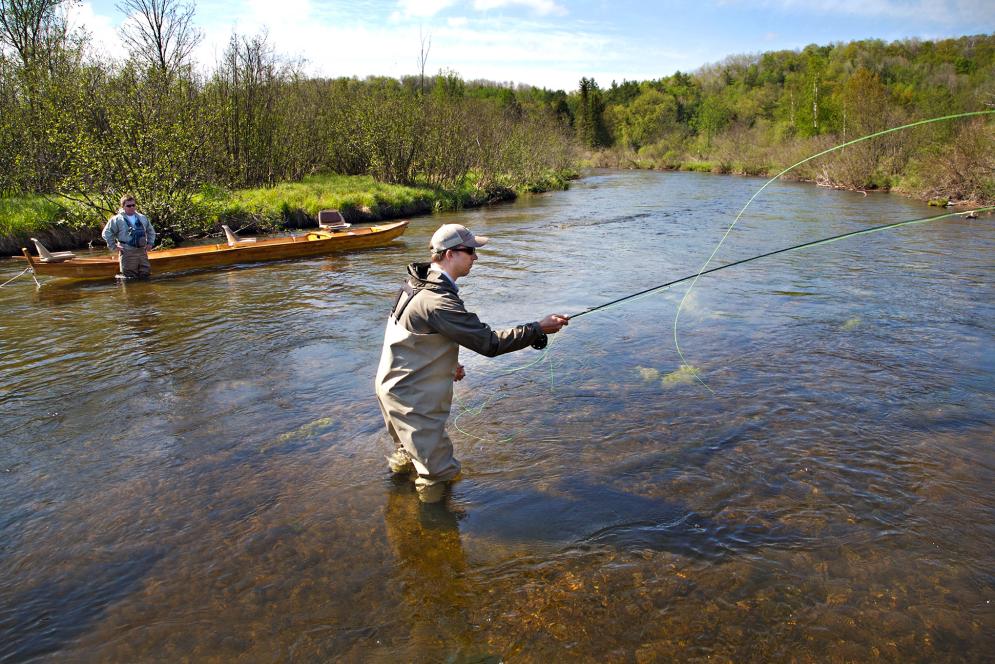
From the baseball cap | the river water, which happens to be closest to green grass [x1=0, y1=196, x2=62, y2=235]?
the river water

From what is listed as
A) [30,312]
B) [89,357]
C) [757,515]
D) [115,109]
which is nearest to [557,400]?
[757,515]

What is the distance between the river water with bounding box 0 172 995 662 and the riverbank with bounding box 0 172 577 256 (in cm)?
848

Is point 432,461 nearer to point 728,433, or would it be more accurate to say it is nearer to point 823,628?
point 823,628

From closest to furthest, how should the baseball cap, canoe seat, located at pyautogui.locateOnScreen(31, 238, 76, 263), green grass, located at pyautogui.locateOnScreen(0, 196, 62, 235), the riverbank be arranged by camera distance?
the baseball cap < canoe seat, located at pyautogui.locateOnScreen(31, 238, 76, 263) < green grass, located at pyautogui.locateOnScreen(0, 196, 62, 235) < the riverbank

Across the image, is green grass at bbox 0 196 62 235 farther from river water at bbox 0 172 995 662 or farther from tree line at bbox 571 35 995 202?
tree line at bbox 571 35 995 202

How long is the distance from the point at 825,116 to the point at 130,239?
4872cm

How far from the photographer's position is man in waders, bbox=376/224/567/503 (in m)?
4.00

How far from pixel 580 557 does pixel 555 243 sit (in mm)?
14889

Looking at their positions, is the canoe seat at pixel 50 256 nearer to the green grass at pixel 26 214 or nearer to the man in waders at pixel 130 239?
the man in waders at pixel 130 239

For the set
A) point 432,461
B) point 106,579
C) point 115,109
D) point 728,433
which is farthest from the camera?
point 115,109

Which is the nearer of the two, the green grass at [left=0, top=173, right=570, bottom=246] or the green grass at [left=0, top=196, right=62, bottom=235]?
the green grass at [left=0, top=196, right=62, bottom=235]

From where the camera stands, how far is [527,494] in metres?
4.86

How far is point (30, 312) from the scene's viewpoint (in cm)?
1147

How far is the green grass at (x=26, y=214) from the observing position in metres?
17.1
